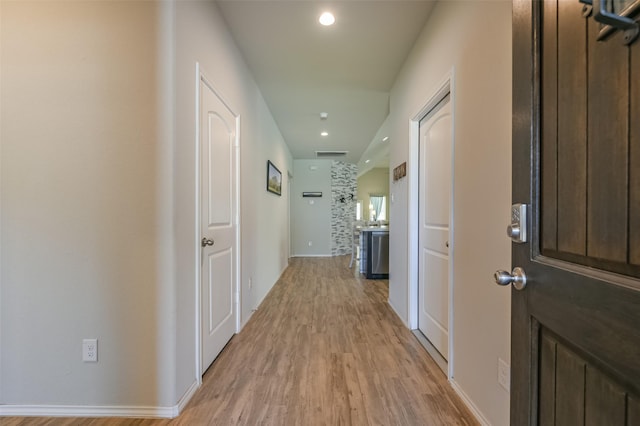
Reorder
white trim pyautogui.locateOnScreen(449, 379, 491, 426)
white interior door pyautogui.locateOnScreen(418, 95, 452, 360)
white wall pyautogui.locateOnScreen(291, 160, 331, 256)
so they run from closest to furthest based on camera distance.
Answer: white trim pyautogui.locateOnScreen(449, 379, 491, 426) → white interior door pyautogui.locateOnScreen(418, 95, 452, 360) → white wall pyautogui.locateOnScreen(291, 160, 331, 256)

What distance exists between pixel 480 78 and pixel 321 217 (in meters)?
6.48

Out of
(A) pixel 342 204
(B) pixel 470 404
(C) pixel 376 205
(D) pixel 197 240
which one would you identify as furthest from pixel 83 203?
(C) pixel 376 205

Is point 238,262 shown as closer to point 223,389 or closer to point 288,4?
point 223,389

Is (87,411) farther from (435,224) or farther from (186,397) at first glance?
(435,224)

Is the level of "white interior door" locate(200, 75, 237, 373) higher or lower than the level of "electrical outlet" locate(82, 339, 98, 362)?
higher

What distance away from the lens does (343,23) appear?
2238 mm

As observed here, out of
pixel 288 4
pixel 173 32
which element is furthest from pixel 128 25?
pixel 288 4

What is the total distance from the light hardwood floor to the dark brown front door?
97 cm

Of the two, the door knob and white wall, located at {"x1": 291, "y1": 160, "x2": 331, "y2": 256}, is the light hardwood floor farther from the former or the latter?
white wall, located at {"x1": 291, "y1": 160, "x2": 331, "y2": 256}

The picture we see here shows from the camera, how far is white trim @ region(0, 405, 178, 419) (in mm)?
1506

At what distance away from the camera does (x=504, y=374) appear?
130cm

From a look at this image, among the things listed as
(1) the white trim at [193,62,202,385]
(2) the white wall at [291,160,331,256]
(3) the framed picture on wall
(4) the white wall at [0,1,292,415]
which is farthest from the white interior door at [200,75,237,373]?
(2) the white wall at [291,160,331,256]

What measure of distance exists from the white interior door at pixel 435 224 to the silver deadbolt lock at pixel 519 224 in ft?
3.88

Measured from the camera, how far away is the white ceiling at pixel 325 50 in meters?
2.10
